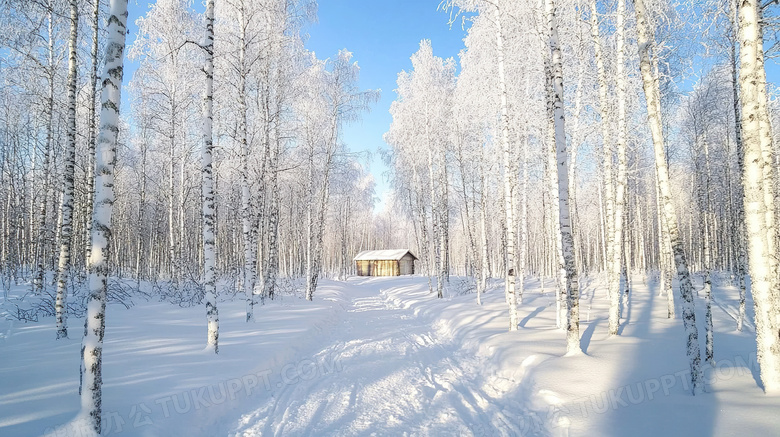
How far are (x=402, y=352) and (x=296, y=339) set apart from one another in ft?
8.43

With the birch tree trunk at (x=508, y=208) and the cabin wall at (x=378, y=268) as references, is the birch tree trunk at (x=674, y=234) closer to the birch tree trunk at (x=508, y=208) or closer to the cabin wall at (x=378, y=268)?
the birch tree trunk at (x=508, y=208)

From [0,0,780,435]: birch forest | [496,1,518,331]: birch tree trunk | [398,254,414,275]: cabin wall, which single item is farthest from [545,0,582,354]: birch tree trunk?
[398,254,414,275]: cabin wall

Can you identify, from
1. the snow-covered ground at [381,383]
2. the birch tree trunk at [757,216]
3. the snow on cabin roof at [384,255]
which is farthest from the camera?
the snow on cabin roof at [384,255]

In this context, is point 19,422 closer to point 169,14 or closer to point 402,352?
point 402,352

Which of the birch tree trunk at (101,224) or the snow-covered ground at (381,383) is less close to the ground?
the birch tree trunk at (101,224)

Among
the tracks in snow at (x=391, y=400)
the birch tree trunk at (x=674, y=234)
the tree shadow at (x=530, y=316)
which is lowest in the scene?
the tree shadow at (x=530, y=316)

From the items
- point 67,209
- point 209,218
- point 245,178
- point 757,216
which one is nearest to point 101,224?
point 209,218

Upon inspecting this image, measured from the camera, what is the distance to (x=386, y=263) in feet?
128

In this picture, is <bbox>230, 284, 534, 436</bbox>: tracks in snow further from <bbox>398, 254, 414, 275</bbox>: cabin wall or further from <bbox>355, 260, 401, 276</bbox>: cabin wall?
<bbox>398, 254, 414, 275</bbox>: cabin wall

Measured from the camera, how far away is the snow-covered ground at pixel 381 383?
3666 millimetres

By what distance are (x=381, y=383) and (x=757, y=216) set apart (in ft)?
17.9

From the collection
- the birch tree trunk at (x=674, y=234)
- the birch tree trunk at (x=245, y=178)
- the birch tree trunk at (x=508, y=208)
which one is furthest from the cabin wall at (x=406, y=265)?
the birch tree trunk at (x=674, y=234)

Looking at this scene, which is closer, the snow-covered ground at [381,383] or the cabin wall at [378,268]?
the snow-covered ground at [381,383]

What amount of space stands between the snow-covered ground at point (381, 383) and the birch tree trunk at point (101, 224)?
42 centimetres
